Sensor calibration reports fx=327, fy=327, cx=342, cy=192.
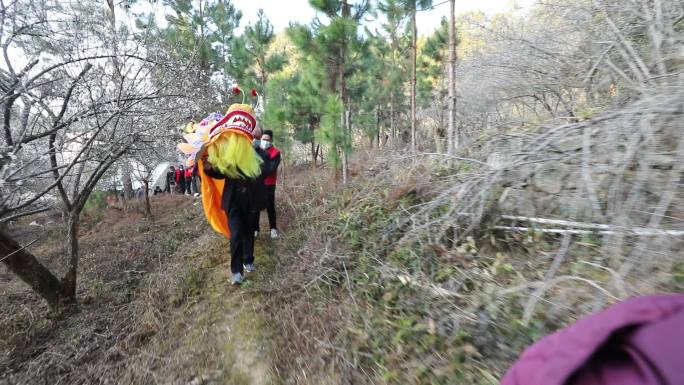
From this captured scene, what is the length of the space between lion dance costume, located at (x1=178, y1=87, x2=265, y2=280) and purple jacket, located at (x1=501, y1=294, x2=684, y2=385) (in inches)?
113

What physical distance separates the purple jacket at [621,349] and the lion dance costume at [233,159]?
288 centimetres

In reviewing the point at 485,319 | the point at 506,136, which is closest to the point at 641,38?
the point at 506,136

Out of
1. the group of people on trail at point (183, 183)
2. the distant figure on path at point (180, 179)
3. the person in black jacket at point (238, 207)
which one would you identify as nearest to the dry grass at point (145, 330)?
the person in black jacket at point (238, 207)

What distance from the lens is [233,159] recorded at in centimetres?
310

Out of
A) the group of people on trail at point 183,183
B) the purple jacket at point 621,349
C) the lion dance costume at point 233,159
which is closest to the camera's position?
the purple jacket at point 621,349

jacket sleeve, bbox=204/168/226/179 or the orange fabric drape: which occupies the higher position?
jacket sleeve, bbox=204/168/226/179

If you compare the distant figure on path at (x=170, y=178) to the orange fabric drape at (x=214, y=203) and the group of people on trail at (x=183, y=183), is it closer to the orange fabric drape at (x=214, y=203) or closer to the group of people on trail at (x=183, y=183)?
the group of people on trail at (x=183, y=183)

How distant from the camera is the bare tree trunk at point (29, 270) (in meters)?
3.32

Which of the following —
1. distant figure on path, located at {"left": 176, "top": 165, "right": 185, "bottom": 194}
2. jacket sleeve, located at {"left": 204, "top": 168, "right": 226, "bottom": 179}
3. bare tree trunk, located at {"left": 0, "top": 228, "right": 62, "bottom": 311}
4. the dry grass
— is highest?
jacket sleeve, located at {"left": 204, "top": 168, "right": 226, "bottom": 179}

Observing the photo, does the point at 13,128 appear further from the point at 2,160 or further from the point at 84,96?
the point at 2,160

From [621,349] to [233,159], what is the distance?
2.97m

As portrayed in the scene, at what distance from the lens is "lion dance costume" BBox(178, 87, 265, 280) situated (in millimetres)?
3162

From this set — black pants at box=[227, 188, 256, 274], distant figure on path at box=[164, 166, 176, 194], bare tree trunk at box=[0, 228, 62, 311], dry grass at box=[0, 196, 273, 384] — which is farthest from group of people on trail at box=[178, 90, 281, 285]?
distant figure on path at box=[164, 166, 176, 194]

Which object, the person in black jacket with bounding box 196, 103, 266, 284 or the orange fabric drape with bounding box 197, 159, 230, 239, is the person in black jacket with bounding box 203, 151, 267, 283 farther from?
the orange fabric drape with bounding box 197, 159, 230, 239
